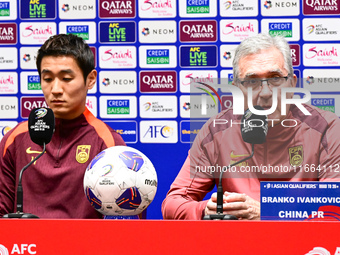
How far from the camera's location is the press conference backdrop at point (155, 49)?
2.53m

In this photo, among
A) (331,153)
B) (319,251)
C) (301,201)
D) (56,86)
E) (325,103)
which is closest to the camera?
(319,251)

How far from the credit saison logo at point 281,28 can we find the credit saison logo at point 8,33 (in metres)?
1.38

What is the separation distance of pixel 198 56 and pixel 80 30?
0.66 meters

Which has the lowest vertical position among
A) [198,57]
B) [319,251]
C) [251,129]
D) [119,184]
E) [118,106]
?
[319,251]

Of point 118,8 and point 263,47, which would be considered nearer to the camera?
point 263,47

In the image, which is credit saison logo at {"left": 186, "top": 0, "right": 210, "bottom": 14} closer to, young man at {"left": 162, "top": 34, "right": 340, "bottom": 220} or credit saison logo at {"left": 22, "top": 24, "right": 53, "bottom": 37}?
credit saison logo at {"left": 22, "top": 24, "right": 53, "bottom": 37}

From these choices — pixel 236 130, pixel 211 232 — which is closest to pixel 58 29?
pixel 236 130

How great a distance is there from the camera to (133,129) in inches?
102

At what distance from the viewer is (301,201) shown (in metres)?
0.96

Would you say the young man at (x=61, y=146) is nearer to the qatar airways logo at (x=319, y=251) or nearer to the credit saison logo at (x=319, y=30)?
the qatar airways logo at (x=319, y=251)

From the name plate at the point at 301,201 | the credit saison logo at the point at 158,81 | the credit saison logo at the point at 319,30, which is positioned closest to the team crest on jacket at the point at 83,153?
the name plate at the point at 301,201

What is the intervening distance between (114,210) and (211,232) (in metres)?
0.25

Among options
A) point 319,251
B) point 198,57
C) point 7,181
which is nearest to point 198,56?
point 198,57

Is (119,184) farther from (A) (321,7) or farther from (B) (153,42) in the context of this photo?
(A) (321,7)
